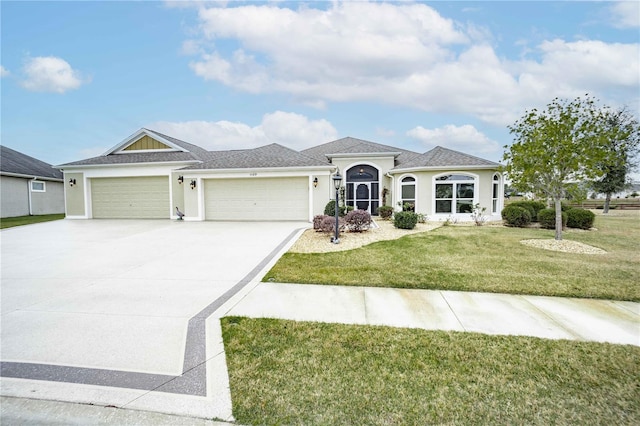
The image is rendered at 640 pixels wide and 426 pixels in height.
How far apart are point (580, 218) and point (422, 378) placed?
1627cm

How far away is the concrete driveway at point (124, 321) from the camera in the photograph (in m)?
2.77

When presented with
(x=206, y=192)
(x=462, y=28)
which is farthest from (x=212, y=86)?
(x=462, y=28)

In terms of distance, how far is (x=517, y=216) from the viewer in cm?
1405

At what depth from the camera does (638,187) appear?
2100 inches

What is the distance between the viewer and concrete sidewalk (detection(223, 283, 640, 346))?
154 inches

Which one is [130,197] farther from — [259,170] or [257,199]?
[259,170]

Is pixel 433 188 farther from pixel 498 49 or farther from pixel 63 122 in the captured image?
pixel 63 122

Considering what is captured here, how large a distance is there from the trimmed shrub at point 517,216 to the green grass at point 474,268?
4.07 meters

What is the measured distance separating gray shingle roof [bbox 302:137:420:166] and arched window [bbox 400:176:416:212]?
2.18 metres

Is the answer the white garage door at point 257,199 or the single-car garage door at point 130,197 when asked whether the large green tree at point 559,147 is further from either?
the single-car garage door at point 130,197

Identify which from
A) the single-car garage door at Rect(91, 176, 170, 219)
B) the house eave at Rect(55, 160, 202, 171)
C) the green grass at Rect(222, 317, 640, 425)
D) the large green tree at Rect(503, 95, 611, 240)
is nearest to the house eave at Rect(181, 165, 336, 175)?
the house eave at Rect(55, 160, 202, 171)

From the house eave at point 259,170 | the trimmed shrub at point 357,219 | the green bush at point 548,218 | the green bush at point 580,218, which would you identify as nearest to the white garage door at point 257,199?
the house eave at point 259,170

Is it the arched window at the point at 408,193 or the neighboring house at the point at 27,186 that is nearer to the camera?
the arched window at the point at 408,193

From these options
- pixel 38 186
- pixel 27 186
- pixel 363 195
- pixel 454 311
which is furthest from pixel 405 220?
pixel 38 186
